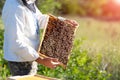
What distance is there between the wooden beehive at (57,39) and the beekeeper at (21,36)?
0.12 metres

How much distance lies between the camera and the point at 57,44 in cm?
635

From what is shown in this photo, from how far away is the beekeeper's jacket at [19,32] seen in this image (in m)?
5.80

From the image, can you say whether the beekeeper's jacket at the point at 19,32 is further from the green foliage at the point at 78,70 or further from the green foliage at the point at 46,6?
the green foliage at the point at 46,6

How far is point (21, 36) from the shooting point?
19.2 ft

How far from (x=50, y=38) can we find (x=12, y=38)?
55 cm

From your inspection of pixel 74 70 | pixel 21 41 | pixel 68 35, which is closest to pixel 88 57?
pixel 74 70

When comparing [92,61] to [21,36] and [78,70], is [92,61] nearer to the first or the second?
[78,70]

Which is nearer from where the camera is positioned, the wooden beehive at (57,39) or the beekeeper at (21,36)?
the beekeeper at (21,36)

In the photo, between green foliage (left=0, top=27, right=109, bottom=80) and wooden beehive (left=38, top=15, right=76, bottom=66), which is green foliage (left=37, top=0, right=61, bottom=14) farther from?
wooden beehive (left=38, top=15, right=76, bottom=66)

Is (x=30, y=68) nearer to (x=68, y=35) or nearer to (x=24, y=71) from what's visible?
(x=24, y=71)

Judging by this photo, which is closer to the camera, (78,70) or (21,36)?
(21,36)

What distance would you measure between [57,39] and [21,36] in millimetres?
599

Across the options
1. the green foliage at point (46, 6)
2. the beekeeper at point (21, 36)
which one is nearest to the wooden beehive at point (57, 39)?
the beekeeper at point (21, 36)

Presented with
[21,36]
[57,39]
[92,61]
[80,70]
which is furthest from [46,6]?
[21,36]
